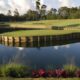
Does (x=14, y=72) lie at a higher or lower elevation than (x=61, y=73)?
lower

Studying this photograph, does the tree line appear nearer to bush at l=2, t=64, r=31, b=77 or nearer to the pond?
the pond

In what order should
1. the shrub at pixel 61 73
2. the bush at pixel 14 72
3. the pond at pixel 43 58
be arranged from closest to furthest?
the shrub at pixel 61 73 → the bush at pixel 14 72 → the pond at pixel 43 58

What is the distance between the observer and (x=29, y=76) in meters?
15.6

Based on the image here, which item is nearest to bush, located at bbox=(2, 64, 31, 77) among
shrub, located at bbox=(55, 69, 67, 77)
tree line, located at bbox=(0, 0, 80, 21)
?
shrub, located at bbox=(55, 69, 67, 77)

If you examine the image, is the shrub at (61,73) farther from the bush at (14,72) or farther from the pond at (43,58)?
the pond at (43,58)

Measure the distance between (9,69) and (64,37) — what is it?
48486 millimetres

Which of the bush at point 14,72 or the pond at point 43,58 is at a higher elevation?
the bush at point 14,72

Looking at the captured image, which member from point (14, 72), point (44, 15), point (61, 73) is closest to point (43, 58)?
point (14, 72)

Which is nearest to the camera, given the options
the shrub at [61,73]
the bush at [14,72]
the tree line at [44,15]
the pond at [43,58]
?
the shrub at [61,73]

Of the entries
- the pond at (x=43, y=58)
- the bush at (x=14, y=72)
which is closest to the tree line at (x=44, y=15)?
the pond at (x=43, y=58)

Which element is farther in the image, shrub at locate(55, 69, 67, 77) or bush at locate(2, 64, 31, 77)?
bush at locate(2, 64, 31, 77)

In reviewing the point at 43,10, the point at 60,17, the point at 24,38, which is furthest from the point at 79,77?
the point at 43,10

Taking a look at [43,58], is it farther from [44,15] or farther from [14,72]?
[44,15]

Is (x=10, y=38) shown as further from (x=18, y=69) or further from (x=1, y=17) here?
(x=1, y=17)
